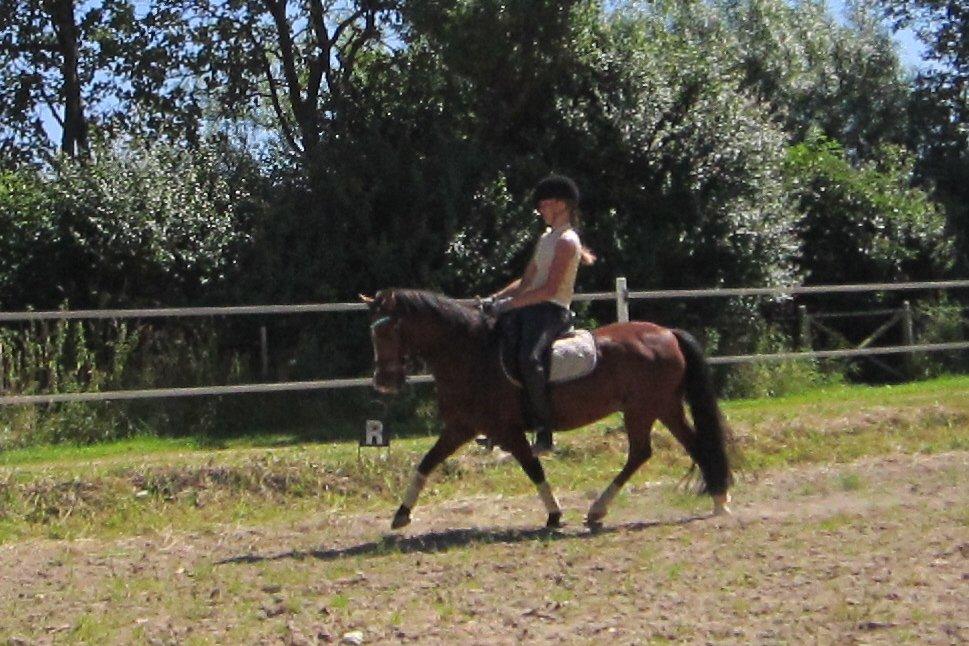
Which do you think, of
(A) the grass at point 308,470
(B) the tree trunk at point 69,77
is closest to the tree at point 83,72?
(B) the tree trunk at point 69,77

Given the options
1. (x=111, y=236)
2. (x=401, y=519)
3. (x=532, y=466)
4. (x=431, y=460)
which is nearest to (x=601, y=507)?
(x=532, y=466)

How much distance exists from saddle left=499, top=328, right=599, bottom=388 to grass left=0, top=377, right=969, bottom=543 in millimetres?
1698

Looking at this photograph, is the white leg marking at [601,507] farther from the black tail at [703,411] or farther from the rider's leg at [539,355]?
the black tail at [703,411]

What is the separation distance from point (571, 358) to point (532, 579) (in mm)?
2447

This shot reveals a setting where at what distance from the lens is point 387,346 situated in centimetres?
984

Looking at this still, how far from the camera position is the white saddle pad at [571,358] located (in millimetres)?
10133

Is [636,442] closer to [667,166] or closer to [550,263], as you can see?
[550,263]

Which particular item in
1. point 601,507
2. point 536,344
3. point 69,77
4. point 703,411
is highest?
point 69,77

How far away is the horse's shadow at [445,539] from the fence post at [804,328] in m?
9.88

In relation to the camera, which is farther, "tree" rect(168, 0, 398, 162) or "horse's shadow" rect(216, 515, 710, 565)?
"tree" rect(168, 0, 398, 162)

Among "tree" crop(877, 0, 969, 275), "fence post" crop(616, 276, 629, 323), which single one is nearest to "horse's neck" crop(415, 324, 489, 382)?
"fence post" crop(616, 276, 629, 323)

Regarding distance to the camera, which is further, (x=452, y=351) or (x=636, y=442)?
(x=636, y=442)

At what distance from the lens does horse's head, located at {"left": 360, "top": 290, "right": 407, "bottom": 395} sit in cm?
984

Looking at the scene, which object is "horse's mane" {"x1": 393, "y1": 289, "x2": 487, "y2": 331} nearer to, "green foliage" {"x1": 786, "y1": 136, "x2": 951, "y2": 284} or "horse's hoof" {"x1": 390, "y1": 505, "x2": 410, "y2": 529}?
"horse's hoof" {"x1": 390, "y1": 505, "x2": 410, "y2": 529}
